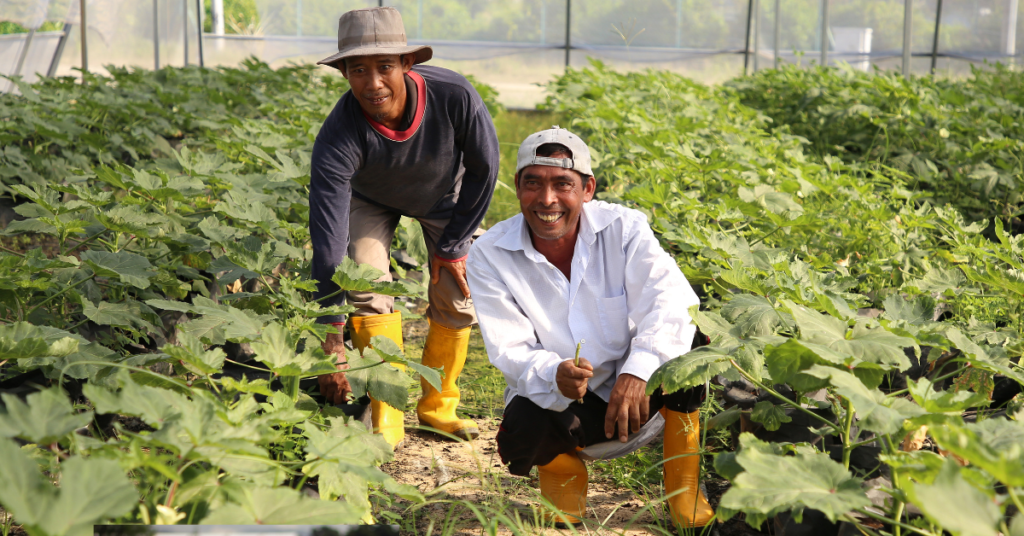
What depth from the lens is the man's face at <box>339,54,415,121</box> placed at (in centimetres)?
261

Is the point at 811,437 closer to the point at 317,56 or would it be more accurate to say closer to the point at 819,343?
the point at 819,343

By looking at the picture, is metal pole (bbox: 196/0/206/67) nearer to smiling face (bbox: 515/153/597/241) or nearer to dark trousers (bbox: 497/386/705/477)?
smiling face (bbox: 515/153/597/241)

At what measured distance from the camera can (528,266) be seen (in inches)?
95.1

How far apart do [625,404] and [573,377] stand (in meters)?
0.16

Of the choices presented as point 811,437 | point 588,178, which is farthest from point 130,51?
point 811,437

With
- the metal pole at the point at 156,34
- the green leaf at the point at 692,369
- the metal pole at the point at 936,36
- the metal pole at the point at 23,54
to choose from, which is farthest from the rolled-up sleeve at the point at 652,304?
the metal pole at the point at 936,36

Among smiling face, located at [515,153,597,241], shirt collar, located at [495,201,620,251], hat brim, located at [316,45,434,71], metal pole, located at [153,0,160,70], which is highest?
metal pole, located at [153,0,160,70]

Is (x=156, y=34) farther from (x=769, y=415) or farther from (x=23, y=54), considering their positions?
(x=769, y=415)

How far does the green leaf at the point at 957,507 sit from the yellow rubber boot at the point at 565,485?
127cm

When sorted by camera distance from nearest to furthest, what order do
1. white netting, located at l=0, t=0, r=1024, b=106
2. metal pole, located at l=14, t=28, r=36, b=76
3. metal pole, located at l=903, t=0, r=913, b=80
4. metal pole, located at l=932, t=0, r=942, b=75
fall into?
metal pole, located at l=14, t=28, r=36, b=76 → metal pole, located at l=903, t=0, r=913, b=80 → metal pole, located at l=932, t=0, r=942, b=75 → white netting, located at l=0, t=0, r=1024, b=106

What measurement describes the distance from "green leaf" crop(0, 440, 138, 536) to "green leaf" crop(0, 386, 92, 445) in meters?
0.05

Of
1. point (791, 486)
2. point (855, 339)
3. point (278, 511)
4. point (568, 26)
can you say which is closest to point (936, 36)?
point (568, 26)

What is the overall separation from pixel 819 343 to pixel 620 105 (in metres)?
4.76

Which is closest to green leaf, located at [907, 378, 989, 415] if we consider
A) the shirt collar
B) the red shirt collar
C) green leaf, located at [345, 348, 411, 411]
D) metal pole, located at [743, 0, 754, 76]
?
the shirt collar
